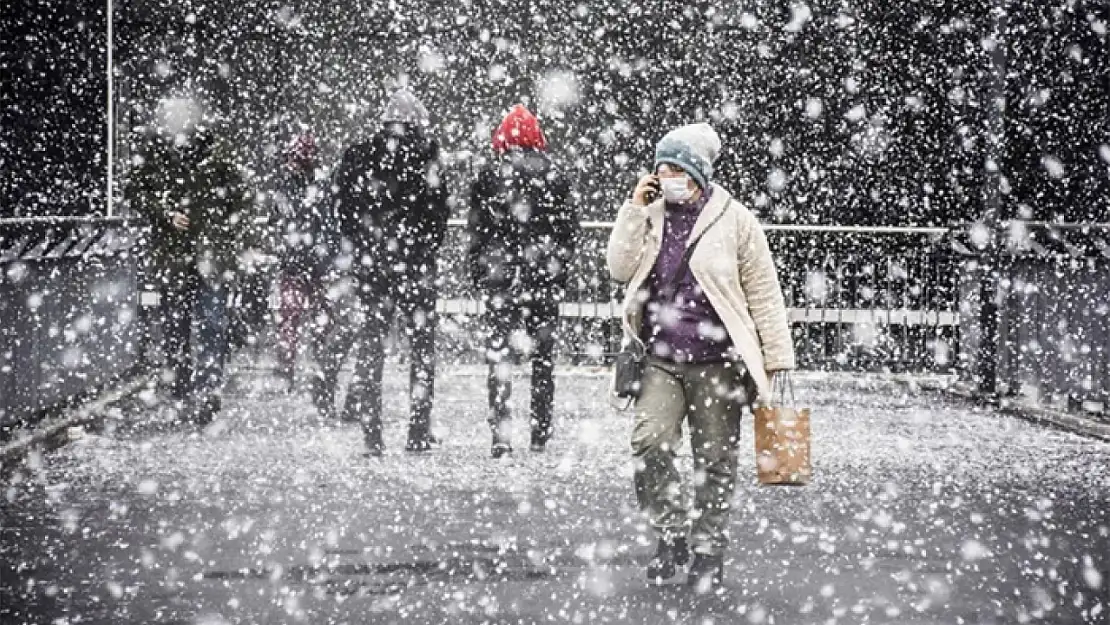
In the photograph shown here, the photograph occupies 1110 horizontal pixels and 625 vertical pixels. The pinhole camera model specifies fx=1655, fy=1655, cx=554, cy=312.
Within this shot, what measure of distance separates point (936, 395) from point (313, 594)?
941 centimetres

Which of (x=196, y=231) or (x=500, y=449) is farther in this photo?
(x=196, y=231)

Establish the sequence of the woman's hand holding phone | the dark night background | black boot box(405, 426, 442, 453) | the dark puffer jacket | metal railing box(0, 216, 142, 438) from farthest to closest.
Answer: the dark night background, the dark puffer jacket, black boot box(405, 426, 442, 453), metal railing box(0, 216, 142, 438), the woman's hand holding phone

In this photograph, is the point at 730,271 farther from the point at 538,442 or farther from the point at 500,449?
the point at 538,442

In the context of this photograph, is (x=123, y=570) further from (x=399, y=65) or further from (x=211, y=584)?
(x=399, y=65)

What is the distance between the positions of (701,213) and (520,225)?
3.36m

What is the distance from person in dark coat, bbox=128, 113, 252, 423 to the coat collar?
17.9 feet

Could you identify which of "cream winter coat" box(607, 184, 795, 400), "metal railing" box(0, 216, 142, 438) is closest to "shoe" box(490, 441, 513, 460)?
"metal railing" box(0, 216, 142, 438)

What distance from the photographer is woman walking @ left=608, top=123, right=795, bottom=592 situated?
21.4ft

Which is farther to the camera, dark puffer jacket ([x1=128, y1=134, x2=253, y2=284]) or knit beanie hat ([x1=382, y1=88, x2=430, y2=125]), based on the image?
dark puffer jacket ([x1=128, y1=134, x2=253, y2=284])

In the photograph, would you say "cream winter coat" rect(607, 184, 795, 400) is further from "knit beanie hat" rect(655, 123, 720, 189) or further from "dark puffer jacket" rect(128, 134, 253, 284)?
"dark puffer jacket" rect(128, 134, 253, 284)

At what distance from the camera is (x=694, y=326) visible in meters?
6.61

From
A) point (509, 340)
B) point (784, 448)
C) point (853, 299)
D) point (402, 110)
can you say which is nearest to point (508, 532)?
point (784, 448)

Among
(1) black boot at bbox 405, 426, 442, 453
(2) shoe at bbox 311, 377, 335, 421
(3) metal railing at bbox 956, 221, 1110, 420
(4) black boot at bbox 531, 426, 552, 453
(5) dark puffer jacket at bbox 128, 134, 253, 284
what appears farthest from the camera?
(2) shoe at bbox 311, 377, 335, 421

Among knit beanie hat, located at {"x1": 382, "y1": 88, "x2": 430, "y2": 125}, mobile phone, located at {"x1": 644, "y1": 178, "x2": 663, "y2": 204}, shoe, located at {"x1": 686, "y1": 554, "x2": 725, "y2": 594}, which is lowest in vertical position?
shoe, located at {"x1": 686, "y1": 554, "x2": 725, "y2": 594}
